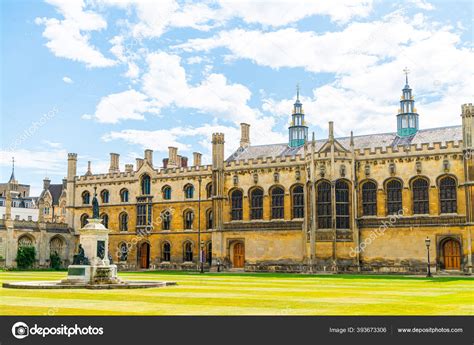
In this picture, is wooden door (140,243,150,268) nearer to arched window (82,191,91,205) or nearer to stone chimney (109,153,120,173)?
arched window (82,191,91,205)

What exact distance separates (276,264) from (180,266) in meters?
10.7

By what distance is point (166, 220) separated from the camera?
202 ft

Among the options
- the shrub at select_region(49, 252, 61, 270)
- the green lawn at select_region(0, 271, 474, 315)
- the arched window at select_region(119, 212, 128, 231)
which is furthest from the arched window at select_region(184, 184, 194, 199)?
the green lawn at select_region(0, 271, 474, 315)

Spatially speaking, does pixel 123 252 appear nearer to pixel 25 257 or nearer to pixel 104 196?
pixel 104 196

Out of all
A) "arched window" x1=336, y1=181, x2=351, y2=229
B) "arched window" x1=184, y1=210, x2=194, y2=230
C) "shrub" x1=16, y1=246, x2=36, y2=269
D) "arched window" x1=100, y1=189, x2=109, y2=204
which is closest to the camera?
"arched window" x1=336, y1=181, x2=351, y2=229

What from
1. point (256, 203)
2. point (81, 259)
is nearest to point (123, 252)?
point (256, 203)

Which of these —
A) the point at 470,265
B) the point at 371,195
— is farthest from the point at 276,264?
the point at 470,265

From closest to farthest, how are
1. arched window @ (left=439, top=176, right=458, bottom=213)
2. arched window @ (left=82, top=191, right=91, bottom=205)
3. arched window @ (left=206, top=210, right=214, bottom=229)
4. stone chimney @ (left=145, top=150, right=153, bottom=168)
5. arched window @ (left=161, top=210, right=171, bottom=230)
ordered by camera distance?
1. arched window @ (left=439, top=176, right=458, bottom=213)
2. arched window @ (left=206, top=210, right=214, bottom=229)
3. arched window @ (left=161, top=210, right=171, bottom=230)
4. stone chimney @ (left=145, top=150, right=153, bottom=168)
5. arched window @ (left=82, top=191, right=91, bottom=205)

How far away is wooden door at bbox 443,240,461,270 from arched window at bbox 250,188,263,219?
603 inches

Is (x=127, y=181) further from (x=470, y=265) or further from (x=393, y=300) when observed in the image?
(x=393, y=300)

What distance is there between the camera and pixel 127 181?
2532 inches

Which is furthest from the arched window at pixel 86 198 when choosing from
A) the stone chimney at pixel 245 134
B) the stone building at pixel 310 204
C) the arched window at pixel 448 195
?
the arched window at pixel 448 195

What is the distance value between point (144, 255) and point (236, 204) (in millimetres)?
12528

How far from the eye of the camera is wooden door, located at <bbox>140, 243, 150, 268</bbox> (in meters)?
62.9
